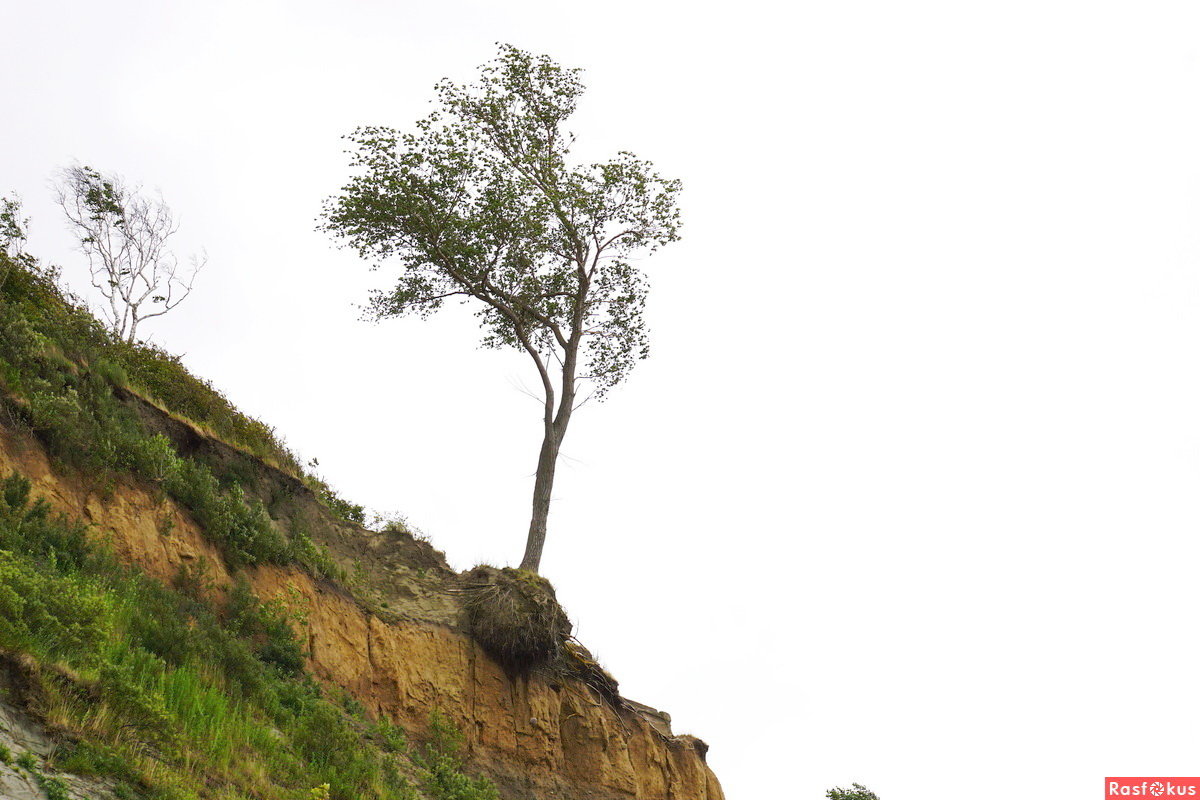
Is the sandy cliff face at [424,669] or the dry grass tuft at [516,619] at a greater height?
the dry grass tuft at [516,619]

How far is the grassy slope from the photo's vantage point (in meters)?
8.46

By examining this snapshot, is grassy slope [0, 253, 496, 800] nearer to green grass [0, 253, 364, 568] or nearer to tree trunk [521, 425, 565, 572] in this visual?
green grass [0, 253, 364, 568]

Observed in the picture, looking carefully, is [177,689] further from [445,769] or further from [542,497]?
[542,497]

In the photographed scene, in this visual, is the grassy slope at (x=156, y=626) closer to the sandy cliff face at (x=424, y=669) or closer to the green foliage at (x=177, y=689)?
the green foliage at (x=177, y=689)

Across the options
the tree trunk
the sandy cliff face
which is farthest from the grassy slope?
the tree trunk

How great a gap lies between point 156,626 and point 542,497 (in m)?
10.9

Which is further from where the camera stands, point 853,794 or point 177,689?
point 853,794

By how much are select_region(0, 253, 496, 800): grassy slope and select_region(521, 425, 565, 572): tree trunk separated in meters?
4.93

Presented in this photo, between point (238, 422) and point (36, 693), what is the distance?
10078 millimetres

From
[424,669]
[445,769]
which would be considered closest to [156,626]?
[445,769]

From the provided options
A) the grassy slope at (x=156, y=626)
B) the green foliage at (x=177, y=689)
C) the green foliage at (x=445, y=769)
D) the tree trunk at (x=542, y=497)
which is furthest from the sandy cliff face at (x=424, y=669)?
the tree trunk at (x=542, y=497)

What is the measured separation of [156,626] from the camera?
1148 centimetres

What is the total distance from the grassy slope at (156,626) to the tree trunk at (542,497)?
4.93 metres

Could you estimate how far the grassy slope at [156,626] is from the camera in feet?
27.8
